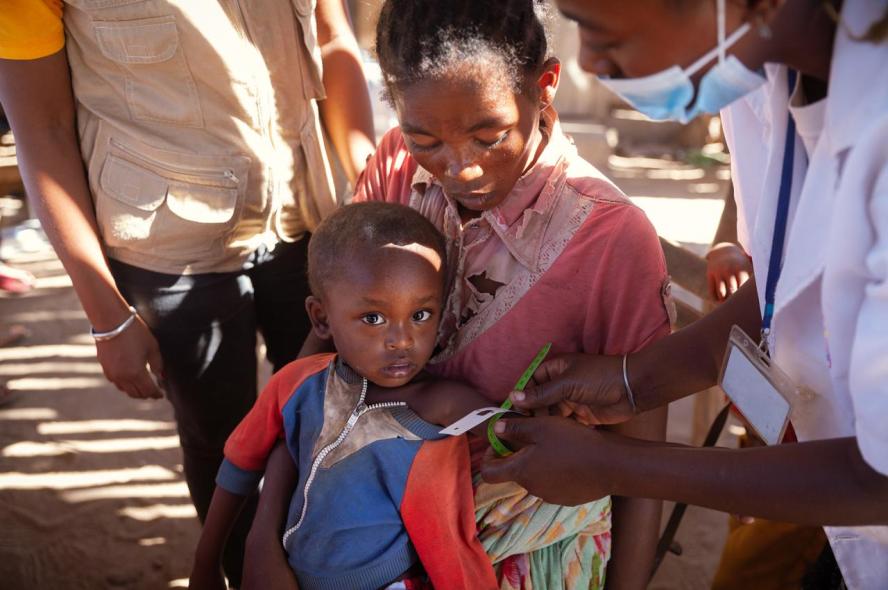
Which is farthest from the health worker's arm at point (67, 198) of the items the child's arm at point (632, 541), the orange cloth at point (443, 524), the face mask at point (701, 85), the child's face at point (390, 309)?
the face mask at point (701, 85)

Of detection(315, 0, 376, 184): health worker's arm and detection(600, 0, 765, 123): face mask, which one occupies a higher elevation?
detection(600, 0, 765, 123): face mask

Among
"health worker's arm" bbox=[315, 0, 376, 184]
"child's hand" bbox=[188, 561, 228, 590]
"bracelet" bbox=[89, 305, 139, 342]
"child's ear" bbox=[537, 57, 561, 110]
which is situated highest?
"child's ear" bbox=[537, 57, 561, 110]

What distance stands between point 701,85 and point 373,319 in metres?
0.89

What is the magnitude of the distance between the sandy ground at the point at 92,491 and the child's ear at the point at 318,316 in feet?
4.95

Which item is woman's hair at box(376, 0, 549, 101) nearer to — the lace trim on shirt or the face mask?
the lace trim on shirt

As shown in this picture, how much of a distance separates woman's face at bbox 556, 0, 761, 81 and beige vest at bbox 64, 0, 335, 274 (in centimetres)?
111

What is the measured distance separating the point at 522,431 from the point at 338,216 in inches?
27.0

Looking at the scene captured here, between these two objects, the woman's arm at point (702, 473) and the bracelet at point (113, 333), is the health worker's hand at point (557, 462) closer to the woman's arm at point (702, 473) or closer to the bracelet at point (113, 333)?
the woman's arm at point (702, 473)

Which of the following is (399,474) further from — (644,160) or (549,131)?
(644,160)

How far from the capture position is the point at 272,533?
1.69 metres

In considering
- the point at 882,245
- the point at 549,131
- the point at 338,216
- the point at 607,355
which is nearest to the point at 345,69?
the point at 338,216

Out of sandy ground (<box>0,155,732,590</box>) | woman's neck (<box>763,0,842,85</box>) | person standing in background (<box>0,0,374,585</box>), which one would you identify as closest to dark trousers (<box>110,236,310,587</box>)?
person standing in background (<box>0,0,374,585</box>)

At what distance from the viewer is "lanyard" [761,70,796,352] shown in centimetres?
125

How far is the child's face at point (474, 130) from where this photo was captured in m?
1.54
